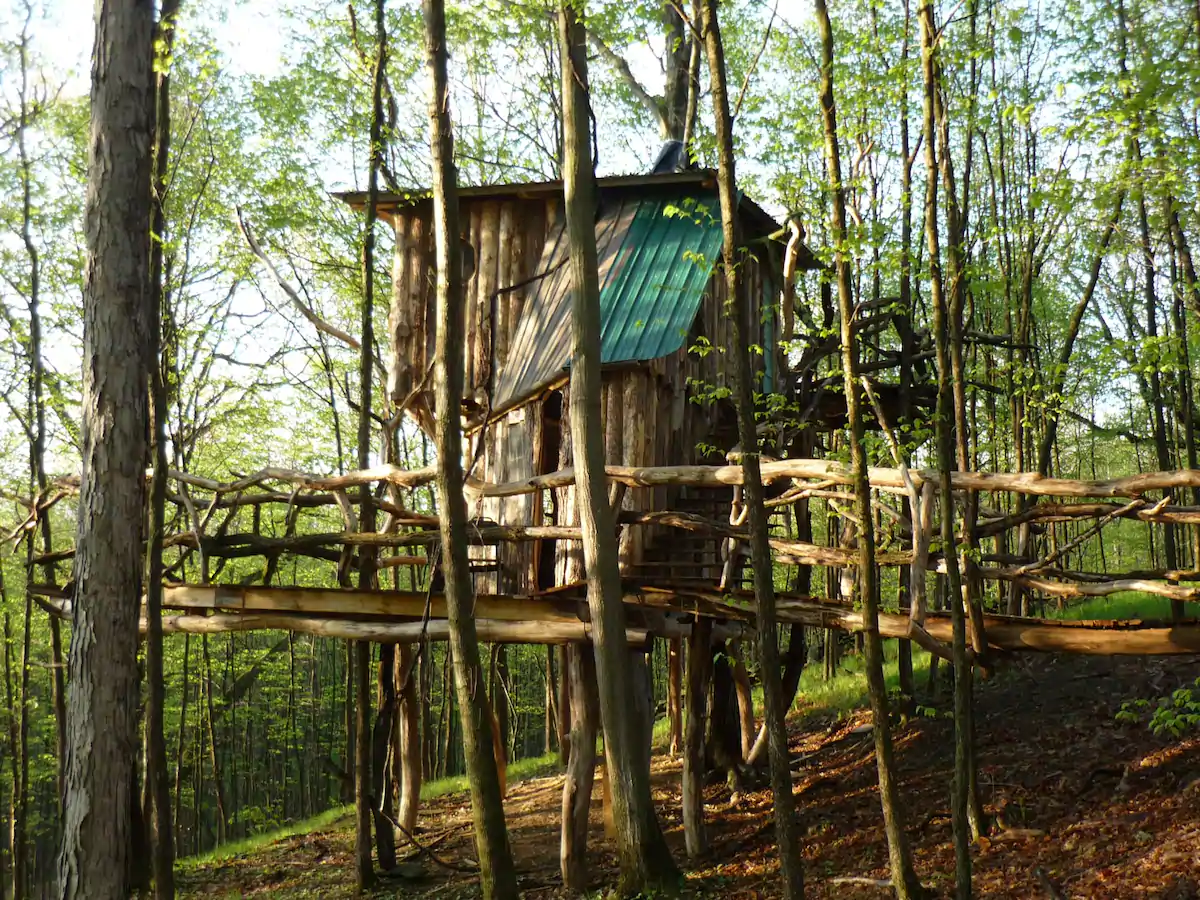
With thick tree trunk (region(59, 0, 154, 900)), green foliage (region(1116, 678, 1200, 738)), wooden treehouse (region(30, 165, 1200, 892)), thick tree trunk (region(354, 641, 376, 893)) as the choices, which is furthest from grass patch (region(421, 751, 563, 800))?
thick tree trunk (region(59, 0, 154, 900))

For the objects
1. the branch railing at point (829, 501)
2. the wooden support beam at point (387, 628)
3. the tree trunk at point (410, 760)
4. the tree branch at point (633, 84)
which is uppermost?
the tree branch at point (633, 84)

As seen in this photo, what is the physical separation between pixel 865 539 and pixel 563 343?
5787mm

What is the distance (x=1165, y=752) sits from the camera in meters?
9.45

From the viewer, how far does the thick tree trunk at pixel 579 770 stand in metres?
10.2

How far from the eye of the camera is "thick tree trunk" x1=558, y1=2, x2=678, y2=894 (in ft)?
28.7

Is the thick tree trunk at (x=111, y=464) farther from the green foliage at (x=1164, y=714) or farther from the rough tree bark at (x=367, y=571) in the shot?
the green foliage at (x=1164, y=714)

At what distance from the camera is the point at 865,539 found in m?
7.40

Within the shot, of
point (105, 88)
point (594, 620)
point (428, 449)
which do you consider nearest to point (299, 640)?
point (428, 449)

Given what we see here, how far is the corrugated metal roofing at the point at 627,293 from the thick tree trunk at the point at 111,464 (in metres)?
5.64

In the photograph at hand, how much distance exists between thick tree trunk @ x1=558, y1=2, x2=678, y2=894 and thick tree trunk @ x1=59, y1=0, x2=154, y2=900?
378 cm

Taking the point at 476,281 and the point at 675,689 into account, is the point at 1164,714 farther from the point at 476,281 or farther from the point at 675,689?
the point at 476,281

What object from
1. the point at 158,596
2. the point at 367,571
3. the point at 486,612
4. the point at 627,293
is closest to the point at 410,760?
the point at 367,571

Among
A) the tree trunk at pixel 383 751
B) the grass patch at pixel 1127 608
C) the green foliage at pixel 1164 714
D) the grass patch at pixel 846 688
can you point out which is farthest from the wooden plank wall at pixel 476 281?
the grass patch at pixel 1127 608

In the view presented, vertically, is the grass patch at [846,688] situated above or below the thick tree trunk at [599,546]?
below
